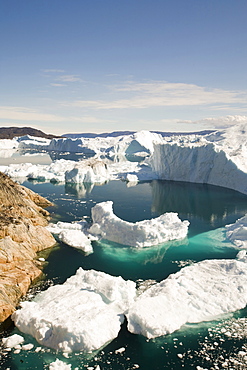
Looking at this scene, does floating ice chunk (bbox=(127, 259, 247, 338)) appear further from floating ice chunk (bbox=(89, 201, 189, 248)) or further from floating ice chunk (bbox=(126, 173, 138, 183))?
floating ice chunk (bbox=(126, 173, 138, 183))

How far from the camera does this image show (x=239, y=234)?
44.4ft

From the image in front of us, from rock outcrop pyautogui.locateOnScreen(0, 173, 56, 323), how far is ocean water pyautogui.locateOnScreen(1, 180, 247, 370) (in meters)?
0.48

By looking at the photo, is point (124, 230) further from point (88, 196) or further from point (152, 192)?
point (152, 192)

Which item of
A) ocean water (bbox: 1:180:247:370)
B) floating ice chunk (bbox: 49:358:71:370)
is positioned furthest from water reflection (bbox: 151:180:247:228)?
floating ice chunk (bbox: 49:358:71:370)

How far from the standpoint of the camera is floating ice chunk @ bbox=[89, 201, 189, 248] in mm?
12680

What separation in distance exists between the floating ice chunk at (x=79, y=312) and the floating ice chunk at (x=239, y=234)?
6305mm

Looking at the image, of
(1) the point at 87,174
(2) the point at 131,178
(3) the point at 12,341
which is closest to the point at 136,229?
(3) the point at 12,341

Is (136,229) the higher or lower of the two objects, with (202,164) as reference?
lower

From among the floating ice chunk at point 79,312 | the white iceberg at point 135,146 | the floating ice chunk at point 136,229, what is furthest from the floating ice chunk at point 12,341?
the white iceberg at point 135,146

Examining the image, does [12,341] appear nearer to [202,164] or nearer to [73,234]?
[73,234]

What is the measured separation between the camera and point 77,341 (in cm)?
650

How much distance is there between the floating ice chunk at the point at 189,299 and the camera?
23.3ft

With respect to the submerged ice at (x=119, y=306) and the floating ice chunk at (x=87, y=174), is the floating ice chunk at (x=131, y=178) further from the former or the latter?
the submerged ice at (x=119, y=306)

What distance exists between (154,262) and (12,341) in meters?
5.79
